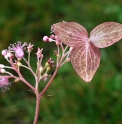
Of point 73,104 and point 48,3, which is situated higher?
point 48,3

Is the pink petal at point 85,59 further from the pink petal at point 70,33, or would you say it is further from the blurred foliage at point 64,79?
the blurred foliage at point 64,79

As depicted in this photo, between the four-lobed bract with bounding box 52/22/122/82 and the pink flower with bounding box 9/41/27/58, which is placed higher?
the pink flower with bounding box 9/41/27/58

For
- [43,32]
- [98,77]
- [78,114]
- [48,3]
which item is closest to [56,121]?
[78,114]

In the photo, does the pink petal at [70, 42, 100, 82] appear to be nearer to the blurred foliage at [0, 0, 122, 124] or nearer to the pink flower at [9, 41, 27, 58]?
the pink flower at [9, 41, 27, 58]

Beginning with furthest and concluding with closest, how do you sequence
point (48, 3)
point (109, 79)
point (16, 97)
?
point (48, 3), point (16, 97), point (109, 79)

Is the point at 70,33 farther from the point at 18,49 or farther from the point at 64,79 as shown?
the point at 64,79

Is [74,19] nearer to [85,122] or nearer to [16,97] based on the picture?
[16,97]

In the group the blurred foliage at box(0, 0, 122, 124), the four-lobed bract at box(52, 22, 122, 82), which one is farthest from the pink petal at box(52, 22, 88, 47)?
the blurred foliage at box(0, 0, 122, 124)
